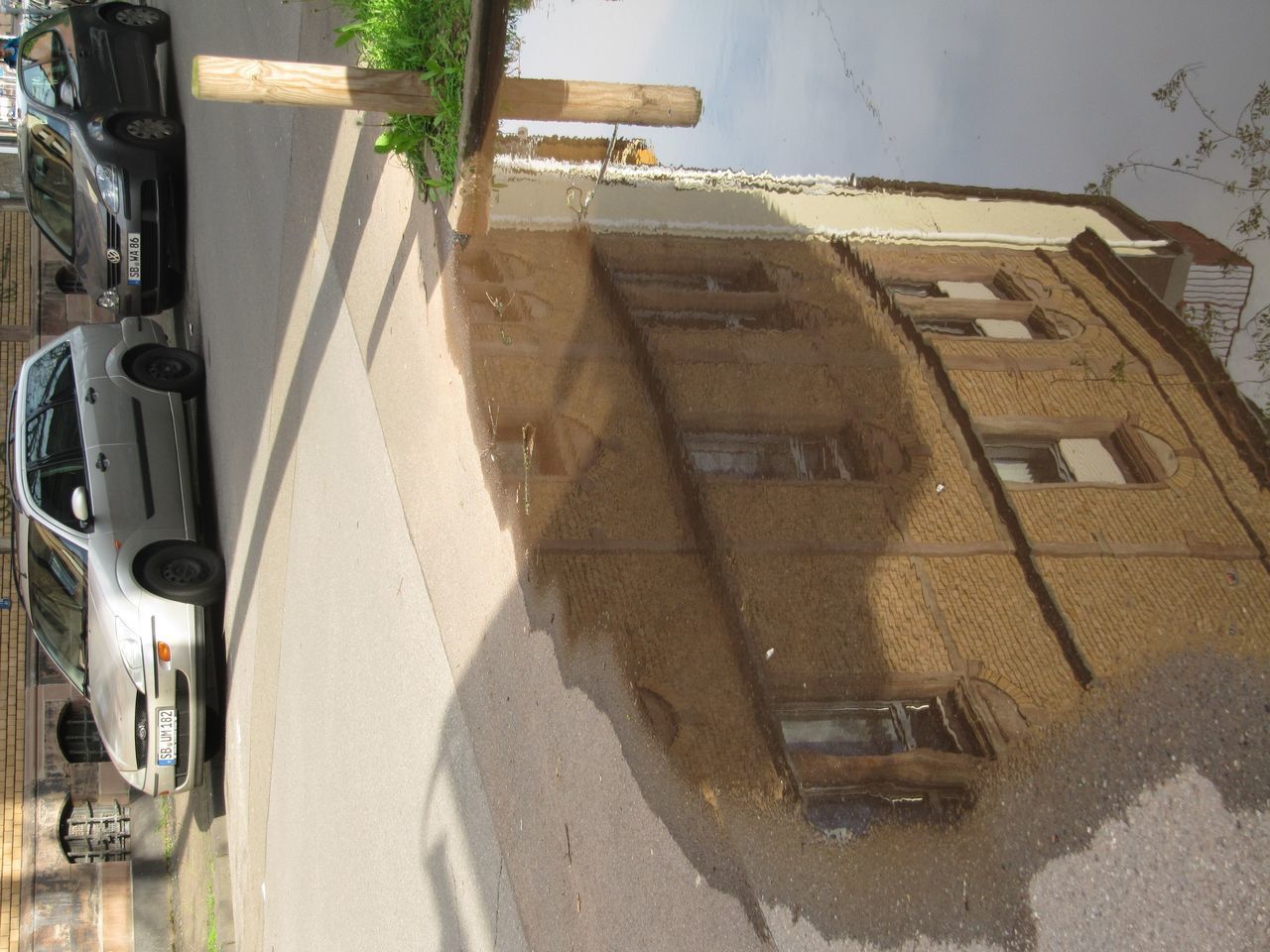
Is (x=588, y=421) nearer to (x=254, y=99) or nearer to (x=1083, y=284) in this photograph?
(x=254, y=99)

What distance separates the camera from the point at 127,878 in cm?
1107

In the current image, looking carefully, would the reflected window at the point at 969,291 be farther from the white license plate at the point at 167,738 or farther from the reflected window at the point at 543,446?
the white license plate at the point at 167,738

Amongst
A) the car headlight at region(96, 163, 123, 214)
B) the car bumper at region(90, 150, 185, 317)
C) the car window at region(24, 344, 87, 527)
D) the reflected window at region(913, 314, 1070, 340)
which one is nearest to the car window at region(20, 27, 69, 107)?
the car headlight at region(96, 163, 123, 214)

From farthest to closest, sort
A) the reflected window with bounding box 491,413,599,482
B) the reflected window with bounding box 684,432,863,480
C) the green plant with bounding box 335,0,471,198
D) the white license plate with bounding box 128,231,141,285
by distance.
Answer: the white license plate with bounding box 128,231,141,285 → the green plant with bounding box 335,0,471,198 → the reflected window with bounding box 491,413,599,482 → the reflected window with bounding box 684,432,863,480

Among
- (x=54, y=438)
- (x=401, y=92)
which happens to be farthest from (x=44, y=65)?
(x=401, y=92)

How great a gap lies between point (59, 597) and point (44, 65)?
190 inches

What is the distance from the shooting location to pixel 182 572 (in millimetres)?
8227

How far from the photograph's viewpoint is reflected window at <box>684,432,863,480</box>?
9.81 ft

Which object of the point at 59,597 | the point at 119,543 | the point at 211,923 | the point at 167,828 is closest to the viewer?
the point at 119,543

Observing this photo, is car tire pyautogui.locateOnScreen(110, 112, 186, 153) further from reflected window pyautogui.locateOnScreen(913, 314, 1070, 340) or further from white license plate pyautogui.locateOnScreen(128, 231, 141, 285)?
reflected window pyautogui.locateOnScreen(913, 314, 1070, 340)

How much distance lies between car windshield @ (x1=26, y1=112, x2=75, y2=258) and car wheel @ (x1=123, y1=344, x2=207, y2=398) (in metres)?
1.49

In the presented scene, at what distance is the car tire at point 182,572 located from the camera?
7945 millimetres

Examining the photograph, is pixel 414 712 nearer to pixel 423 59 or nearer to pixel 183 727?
pixel 423 59

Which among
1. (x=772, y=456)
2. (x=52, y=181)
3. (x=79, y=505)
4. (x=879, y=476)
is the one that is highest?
(x=879, y=476)
